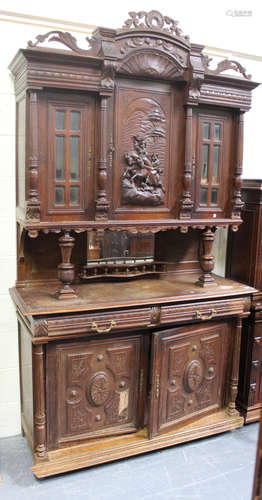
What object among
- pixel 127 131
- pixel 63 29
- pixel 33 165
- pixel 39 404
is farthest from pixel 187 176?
pixel 39 404

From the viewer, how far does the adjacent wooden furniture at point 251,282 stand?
10.5ft

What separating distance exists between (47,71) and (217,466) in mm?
2585

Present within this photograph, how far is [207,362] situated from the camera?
10.2 ft

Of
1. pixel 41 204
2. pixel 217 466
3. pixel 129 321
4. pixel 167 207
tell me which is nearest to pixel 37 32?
pixel 41 204

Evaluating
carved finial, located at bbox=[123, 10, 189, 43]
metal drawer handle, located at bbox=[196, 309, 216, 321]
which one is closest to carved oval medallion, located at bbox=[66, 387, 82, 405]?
metal drawer handle, located at bbox=[196, 309, 216, 321]

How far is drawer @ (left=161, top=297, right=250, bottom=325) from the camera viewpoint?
284 centimetres

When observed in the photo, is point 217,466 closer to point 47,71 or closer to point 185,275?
point 185,275

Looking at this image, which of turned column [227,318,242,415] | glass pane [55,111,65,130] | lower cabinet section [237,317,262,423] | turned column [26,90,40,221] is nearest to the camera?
turned column [26,90,40,221]

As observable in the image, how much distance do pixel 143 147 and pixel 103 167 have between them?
311 millimetres

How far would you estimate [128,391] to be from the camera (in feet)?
9.47

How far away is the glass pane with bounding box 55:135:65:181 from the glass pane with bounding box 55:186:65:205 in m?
0.05

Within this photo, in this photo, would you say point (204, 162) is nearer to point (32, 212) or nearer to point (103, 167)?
point (103, 167)

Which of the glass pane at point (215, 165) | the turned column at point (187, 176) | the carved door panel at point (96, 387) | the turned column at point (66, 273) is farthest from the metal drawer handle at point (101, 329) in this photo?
the glass pane at point (215, 165)

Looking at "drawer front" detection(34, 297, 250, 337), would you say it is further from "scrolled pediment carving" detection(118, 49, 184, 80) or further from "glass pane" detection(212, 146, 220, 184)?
"scrolled pediment carving" detection(118, 49, 184, 80)
